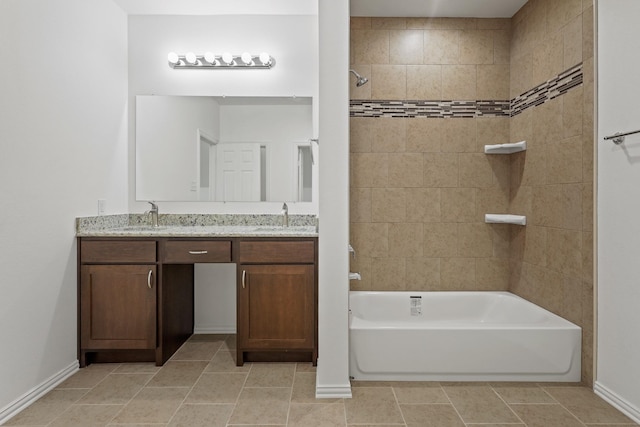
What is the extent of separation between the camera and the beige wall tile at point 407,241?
10.8 ft

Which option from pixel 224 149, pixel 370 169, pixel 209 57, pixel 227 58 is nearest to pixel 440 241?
pixel 370 169

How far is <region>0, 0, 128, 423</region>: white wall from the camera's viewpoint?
6.98 feet

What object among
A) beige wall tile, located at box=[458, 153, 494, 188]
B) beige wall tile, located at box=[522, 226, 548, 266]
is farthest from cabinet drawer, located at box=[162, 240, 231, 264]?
beige wall tile, located at box=[522, 226, 548, 266]

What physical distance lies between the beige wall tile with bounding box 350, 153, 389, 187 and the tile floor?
1.44 metres

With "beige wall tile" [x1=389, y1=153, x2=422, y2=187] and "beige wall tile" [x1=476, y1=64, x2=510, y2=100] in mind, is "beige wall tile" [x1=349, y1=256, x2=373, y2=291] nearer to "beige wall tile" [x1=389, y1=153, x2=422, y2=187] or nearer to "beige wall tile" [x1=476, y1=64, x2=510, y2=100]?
"beige wall tile" [x1=389, y1=153, x2=422, y2=187]

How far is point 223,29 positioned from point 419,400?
2980 millimetres

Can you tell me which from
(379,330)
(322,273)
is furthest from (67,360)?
(379,330)

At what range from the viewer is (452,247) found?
3316 millimetres

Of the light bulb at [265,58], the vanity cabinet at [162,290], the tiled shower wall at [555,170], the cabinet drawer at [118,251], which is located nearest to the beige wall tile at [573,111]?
the tiled shower wall at [555,170]

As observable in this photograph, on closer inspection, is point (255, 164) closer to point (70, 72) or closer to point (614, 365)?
point (70, 72)

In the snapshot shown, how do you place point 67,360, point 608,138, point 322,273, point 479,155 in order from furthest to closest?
point 479,155 < point 67,360 < point 322,273 < point 608,138

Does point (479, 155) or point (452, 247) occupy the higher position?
point (479, 155)

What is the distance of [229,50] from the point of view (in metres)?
3.39

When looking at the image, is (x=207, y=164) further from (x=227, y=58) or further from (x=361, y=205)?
(x=361, y=205)
